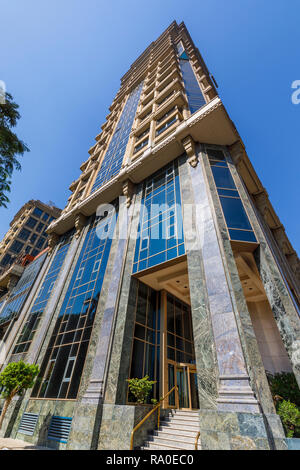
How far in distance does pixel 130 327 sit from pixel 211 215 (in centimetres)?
745

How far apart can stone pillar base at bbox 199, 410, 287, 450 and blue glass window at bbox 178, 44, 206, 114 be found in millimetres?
22454

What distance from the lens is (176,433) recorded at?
8.28 metres

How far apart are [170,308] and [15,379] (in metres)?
9.65

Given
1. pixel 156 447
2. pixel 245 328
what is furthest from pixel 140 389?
pixel 245 328

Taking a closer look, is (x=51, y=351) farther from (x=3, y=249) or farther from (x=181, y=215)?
(x=3, y=249)

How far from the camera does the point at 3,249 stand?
4747 cm

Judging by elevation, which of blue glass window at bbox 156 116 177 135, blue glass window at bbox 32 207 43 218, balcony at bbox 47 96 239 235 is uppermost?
blue glass window at bbox 32 207 43 218

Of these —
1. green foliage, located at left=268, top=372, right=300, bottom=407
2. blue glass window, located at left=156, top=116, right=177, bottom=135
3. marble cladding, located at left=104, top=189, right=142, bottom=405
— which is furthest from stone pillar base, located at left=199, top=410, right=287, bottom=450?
blue glass window, located at left=156, top=116, right=177, bottom=135

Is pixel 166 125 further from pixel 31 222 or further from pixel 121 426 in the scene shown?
pixel 31 222

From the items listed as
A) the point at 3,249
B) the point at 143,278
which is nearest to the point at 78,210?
the point at 143,278

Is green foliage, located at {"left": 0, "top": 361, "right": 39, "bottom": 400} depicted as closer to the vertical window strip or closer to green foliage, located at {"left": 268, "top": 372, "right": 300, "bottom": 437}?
the vertical window strip

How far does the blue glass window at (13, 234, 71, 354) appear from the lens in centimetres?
1753

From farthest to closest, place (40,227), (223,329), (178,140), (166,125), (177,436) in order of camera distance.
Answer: (40,227) → (166,125) → (178,140) → (177,436) → (223,329)

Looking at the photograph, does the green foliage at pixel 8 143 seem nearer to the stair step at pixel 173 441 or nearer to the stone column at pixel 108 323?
the stone column at pixel 108 323
